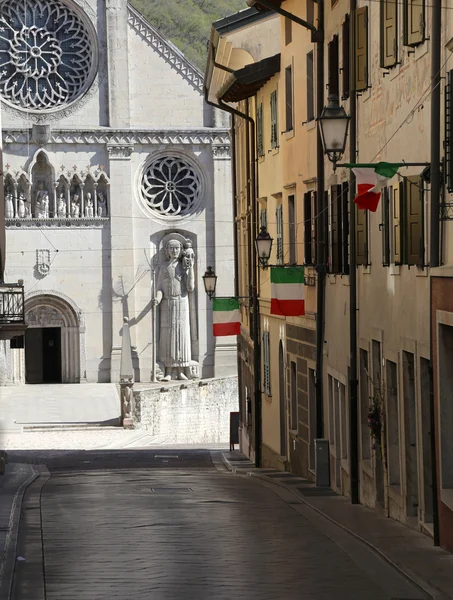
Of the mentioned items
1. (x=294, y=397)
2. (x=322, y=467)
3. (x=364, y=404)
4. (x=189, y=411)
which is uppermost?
(x=364, y=404)

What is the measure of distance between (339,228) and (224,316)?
38.9ft

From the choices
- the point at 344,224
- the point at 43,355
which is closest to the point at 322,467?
the point at 344,224

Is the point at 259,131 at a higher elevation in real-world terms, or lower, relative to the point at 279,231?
higher

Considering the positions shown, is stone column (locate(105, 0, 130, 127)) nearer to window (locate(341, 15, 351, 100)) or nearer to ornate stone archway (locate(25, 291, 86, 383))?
ornate stone archway (locate(25, 291, 86, 383))

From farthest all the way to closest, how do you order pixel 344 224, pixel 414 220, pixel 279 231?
pixel 279 231 → pixel 344 224 → pixel 414 220

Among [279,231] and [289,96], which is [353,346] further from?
[279,231]

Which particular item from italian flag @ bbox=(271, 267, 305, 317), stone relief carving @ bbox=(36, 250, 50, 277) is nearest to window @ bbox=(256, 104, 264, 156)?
italian flag @ bbox=(271, 267, 305, 317)

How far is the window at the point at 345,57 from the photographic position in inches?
788

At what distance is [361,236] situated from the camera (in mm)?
19219

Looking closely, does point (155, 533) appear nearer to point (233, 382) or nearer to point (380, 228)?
point (380, 228)

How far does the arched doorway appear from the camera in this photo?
55.4 meters

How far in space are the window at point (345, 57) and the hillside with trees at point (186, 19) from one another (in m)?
102

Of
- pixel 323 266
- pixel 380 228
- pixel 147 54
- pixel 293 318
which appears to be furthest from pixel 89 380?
pixel 380 228

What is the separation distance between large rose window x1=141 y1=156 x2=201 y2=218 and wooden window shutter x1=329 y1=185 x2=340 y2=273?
3456cm
